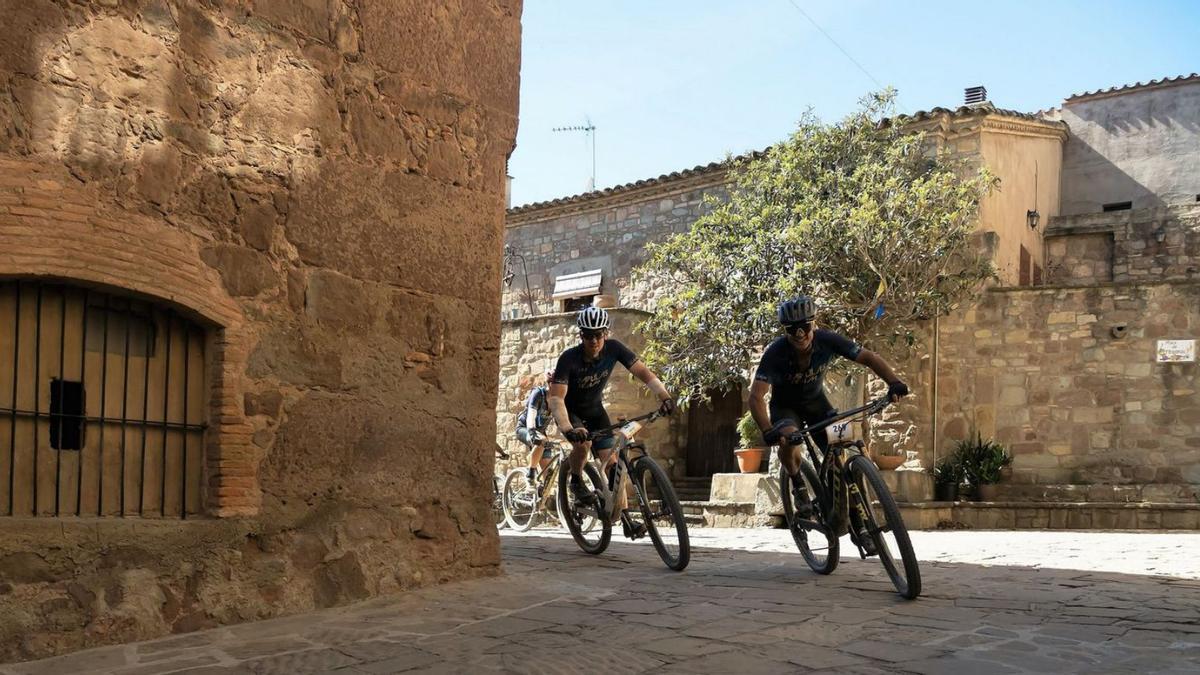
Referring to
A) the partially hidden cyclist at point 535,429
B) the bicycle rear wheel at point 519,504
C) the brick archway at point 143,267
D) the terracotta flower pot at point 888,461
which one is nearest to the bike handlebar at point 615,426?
the brick archway at point 143,267

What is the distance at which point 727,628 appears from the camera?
4980mm

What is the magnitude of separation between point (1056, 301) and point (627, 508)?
11.5 meters

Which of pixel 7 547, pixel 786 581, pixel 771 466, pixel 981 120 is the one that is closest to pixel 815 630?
pixel 786 581

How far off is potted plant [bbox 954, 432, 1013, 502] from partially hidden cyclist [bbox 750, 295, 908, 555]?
10935 mm

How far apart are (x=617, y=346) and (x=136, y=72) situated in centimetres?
380

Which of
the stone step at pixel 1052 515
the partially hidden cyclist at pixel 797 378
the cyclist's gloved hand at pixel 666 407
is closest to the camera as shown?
the partially hidden cyclist at pixel 797 378

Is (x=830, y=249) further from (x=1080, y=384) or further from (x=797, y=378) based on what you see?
(x=797, y=378)

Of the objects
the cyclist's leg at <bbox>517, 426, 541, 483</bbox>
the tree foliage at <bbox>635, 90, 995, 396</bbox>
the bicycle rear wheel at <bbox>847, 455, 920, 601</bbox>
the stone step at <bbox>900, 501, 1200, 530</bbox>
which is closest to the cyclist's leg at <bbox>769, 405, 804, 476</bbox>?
the bicycle rear wheel at <bbox>847, 455, 920, 601</bbox>

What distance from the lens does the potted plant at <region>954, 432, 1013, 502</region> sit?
54.8ft

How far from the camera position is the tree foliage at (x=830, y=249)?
1562cm

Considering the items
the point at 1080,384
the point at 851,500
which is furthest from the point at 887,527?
the point at 1080,384

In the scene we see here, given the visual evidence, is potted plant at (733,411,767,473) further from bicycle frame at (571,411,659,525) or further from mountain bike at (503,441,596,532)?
bicycle frame at (571,411,659,525)

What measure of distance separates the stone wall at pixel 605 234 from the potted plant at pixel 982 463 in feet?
21.8

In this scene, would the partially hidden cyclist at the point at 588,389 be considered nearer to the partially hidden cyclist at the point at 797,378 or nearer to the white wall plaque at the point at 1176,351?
the partially hidden cyclist at the point at 797,378
